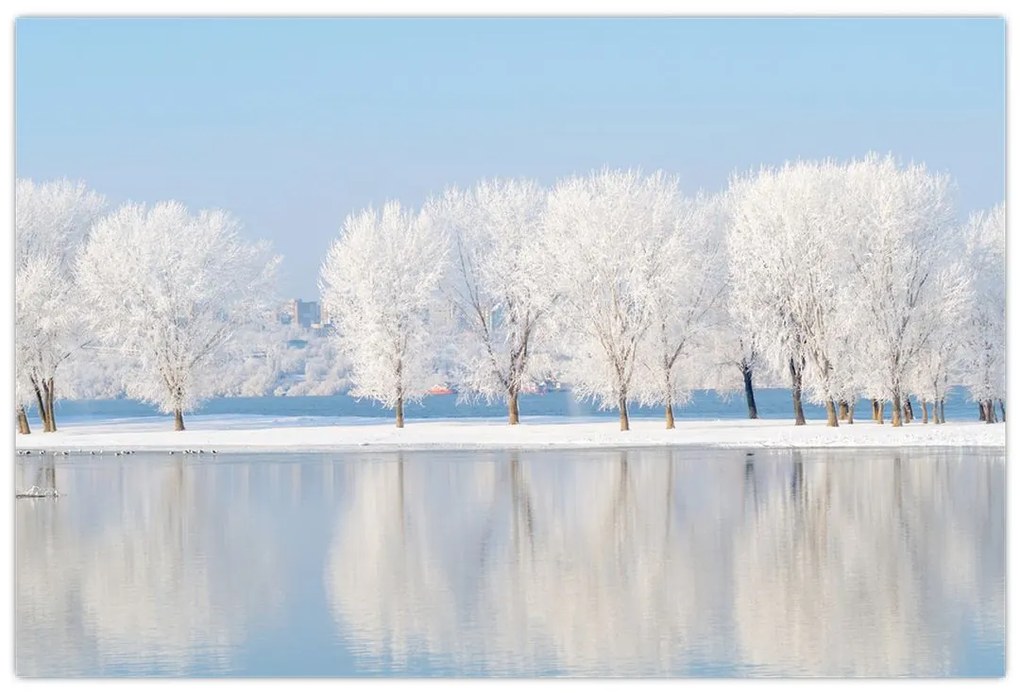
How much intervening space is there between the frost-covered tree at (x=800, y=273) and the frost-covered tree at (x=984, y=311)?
13.8 ft

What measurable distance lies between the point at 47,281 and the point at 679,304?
22500 millimetres

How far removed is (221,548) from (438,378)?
36.4m

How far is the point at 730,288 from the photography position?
181ft

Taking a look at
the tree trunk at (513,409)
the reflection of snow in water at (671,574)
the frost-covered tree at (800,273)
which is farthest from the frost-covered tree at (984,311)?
the reflection of snow in water at (671,574)

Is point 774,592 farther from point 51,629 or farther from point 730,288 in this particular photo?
point 730,288

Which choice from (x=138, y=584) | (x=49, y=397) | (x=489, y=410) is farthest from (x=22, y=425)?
(x=489, y=410)

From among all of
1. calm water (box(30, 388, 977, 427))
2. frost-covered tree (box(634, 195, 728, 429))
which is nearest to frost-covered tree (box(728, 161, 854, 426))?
frost-covered tree (box(634, 195, 728, 429))

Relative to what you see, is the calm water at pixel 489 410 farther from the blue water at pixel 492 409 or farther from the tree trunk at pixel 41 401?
the tree trunk at pixel 41 401

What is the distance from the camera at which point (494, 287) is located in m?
56.7

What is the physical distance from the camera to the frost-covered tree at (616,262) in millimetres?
50438

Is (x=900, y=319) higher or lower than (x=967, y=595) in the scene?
higher

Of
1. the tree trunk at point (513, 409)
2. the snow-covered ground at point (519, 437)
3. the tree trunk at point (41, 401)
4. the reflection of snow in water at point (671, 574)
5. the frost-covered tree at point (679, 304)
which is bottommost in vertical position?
the reflection of snow in water at point (671, 574)

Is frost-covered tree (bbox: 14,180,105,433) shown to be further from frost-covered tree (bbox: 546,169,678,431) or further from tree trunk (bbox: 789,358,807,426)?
tree trunk (bbox: 789,358,807,426)

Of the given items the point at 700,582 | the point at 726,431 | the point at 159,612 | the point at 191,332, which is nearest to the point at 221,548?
the point at 159,612
